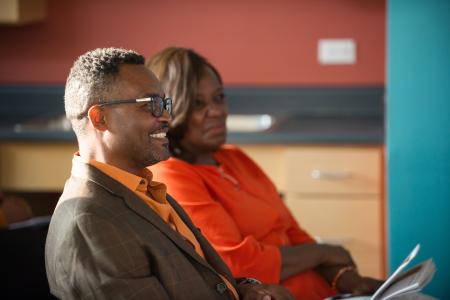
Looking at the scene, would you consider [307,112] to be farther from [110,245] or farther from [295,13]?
[110,245]

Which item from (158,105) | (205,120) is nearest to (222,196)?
(205,120)

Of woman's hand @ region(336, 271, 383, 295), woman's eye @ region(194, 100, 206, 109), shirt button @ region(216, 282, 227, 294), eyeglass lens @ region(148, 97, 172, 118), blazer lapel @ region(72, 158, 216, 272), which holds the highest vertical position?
eyeglass lens @ region(148, 97, 172, 118)

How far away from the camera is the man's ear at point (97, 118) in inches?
76.7

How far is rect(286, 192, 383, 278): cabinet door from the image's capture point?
389 cm

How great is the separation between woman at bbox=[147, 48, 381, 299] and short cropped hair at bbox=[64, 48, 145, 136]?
1.80ft

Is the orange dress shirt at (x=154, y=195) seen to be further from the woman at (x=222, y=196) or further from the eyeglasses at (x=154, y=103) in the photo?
the woman at (x=222, y=196)

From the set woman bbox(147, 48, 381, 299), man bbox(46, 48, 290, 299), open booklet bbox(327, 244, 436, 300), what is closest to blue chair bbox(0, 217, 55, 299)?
woman bbox(147, 48, 381, 299)

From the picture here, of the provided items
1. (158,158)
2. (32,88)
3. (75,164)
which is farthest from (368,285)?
(32,88)

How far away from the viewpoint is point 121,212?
1.87m

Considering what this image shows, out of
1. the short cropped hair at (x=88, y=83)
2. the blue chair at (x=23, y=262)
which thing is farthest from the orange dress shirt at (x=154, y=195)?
the blue chair at (x=23, y=262)

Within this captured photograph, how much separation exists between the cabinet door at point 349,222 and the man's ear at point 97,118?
205 centimetres

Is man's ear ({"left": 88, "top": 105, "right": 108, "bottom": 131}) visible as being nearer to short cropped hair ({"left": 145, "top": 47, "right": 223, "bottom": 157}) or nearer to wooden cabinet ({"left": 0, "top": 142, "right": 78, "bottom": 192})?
short cropped hair ({"left": 145, "top": 47, "right": 223, "bottom": 157})

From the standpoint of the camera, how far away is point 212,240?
7.97 feet

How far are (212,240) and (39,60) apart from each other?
2547 mm
